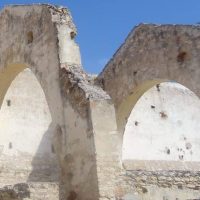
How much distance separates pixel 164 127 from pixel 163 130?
0.14 m

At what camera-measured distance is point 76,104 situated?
8.63 meters

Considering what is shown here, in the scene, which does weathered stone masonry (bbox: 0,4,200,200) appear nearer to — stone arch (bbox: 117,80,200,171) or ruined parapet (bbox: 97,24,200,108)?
ruined parapet (bbox: 97,24,200,108)

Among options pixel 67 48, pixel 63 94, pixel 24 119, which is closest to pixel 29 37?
pixel 67 48

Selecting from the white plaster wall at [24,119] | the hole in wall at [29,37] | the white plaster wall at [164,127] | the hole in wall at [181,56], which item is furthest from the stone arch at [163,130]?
the hole in wall at [29,37]

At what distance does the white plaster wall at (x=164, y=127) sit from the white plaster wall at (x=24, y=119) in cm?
299

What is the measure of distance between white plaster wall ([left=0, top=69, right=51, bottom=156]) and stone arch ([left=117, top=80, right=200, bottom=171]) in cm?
293

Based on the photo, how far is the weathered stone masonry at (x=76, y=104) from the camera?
8102 millimetres

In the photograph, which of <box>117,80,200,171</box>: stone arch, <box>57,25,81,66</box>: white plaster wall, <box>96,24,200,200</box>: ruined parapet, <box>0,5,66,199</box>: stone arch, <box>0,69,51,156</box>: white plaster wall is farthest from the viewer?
<box>117,80,200,171</box>: stone arch

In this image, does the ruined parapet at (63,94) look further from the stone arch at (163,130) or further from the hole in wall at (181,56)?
the stone arch at (163,130)

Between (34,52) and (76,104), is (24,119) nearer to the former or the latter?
(34,52)

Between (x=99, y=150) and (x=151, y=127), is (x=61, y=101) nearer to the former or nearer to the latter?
(x=99, y=150)

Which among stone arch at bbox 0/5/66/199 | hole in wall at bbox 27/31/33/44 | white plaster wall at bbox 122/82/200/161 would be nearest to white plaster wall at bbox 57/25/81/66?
stone arch at bbox 0/5/66/199

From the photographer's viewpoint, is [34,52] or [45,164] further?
[45,164]

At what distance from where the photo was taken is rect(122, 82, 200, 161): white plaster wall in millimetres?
16375
